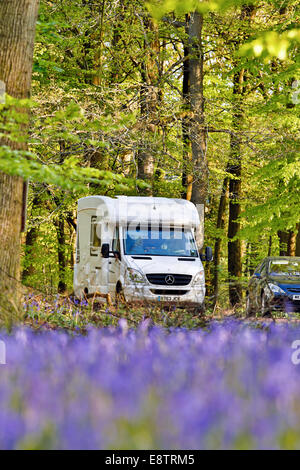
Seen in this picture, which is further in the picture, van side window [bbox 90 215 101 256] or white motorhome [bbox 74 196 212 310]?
van side window [bbox 90 215 101 256]

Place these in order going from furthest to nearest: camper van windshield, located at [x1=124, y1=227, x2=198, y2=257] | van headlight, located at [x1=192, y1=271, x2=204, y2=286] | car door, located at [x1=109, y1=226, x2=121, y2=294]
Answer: camper van windshield, located at [x1=124, y1=227, x2=198, y2=257]
van headlight, located at [x1=192, y1=271, x2=204, y2=286]
car door, located at [x1=109, y1=226, x2=121, y2=294]

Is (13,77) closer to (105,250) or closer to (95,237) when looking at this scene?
(105,250)

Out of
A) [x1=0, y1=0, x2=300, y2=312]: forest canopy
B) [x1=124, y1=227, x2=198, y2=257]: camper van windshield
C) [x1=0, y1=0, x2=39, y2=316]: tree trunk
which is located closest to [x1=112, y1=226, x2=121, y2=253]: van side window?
[x1=124, y1=227, x2=198, y2=257]: camper van windshield

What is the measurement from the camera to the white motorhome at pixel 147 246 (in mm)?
14625

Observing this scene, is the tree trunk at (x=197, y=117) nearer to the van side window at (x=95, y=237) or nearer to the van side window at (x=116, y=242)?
the van side window at (x=95, y=237)

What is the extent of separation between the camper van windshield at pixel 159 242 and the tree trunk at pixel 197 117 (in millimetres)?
4796

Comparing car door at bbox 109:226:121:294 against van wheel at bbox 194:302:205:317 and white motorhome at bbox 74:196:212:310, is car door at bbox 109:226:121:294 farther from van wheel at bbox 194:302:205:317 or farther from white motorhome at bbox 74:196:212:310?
van wheel at bbox 194:302:205:317

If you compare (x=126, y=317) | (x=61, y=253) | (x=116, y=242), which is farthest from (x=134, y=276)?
Result: (x=61, y=253)

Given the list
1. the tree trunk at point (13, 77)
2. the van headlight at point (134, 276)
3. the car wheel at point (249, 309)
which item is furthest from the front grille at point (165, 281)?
the car wheel at point (249, 309)

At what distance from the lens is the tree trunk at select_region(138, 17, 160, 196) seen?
19141 millimetres

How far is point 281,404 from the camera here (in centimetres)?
228

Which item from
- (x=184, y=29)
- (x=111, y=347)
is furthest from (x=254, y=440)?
(x=184, y=29)

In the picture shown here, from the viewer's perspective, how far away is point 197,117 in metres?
21.0

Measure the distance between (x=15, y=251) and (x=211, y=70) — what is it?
21397 millimetres
